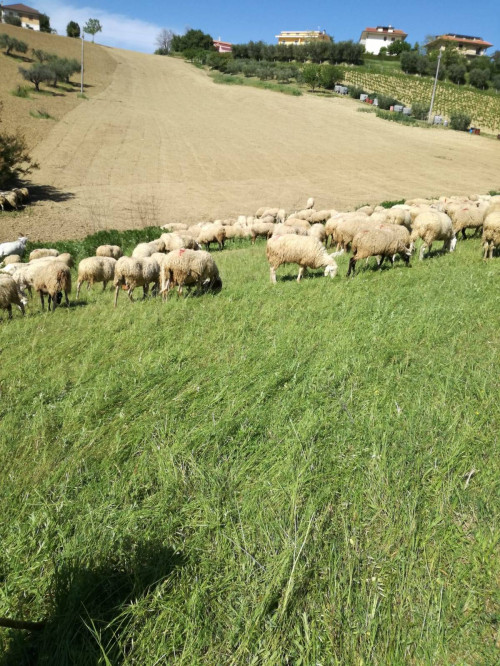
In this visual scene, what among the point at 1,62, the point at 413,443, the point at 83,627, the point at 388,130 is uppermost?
the point at 1,62

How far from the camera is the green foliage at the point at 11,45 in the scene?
58781 mm

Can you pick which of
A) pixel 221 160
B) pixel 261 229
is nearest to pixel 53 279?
pixel 261 229

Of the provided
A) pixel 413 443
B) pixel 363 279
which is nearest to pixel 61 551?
pixel 413 443

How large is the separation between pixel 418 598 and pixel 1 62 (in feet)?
239

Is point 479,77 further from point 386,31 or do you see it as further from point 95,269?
point 95,269

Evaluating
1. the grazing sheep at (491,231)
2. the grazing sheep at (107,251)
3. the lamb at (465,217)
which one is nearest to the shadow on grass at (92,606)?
the grazing sheep at (491,231)

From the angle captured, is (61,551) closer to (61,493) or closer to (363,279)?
(61,493)

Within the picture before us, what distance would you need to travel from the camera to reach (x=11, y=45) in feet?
194

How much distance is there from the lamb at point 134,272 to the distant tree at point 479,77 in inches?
4066

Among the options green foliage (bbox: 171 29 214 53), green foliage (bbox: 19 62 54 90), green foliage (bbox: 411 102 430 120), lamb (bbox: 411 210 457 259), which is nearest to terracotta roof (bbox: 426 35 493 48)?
green foliage (bbox: 171 29 214 53)

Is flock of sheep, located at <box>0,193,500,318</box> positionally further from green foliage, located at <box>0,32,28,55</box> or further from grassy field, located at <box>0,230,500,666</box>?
green foliage, located at <box>0,32,28,55</box>

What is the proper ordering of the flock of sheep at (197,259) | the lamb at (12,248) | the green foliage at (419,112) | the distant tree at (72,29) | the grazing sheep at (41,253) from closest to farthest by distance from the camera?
the flock of sheep at (197,259) < the grazing sheep at (41,253) < the lamb at (12,248) < the green foliage at (419,112) < the distant tree at (72,29)

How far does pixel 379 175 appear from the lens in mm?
35406

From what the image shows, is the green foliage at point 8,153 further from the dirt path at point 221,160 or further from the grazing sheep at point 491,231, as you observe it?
the grazing sheep at point 491,231
